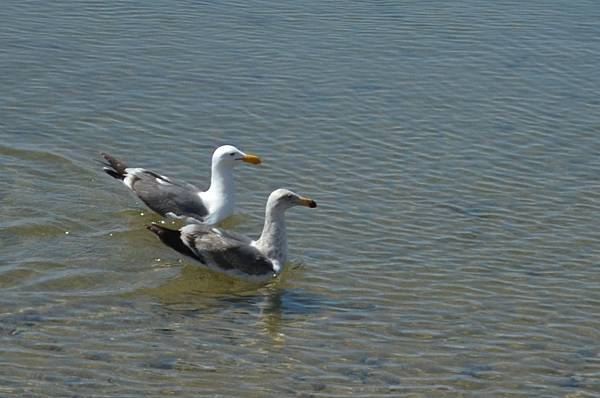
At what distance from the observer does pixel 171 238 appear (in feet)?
44.9

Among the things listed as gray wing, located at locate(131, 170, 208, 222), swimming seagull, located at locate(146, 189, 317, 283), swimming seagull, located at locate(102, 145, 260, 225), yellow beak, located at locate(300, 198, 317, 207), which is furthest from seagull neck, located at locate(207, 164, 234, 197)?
yellow beak, located at locate(300, 198, 317, 207)

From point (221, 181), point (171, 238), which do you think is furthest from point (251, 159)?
point (171, 238)

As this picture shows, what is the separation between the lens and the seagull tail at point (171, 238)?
44.8 ft

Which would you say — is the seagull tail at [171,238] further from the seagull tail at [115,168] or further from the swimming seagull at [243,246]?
the seagull tail at [115,168]

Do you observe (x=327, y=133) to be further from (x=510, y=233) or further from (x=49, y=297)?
(x=49, y=297)

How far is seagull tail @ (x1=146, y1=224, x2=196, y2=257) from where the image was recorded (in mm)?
13648

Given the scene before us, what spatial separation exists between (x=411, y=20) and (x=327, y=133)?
5.28 m

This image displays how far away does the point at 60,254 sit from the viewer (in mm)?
13617

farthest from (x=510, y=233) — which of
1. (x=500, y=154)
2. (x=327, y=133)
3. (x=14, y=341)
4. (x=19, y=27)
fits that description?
(x=19, y=27)

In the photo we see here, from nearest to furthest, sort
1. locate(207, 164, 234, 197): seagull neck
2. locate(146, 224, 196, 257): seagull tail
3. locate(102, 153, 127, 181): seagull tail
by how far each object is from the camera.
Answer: locate(146, 224, 196, 257): seagull tail → locate(207, 164, 234, 197): seagull neck → locate(102, 153, 127, 181): seagull tail

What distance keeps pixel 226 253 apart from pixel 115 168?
2404 mm

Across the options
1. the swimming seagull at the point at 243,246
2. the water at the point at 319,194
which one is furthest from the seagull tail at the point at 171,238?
the water at the point at 319,194

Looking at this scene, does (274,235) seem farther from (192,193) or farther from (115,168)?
(115,168)

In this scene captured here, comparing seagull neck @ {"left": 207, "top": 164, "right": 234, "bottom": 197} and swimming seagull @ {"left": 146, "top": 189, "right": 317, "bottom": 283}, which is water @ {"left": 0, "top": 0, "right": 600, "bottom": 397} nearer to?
swimming seagull @ {"left": 146, "top": 189, "right": 317, "bottom": 283}
